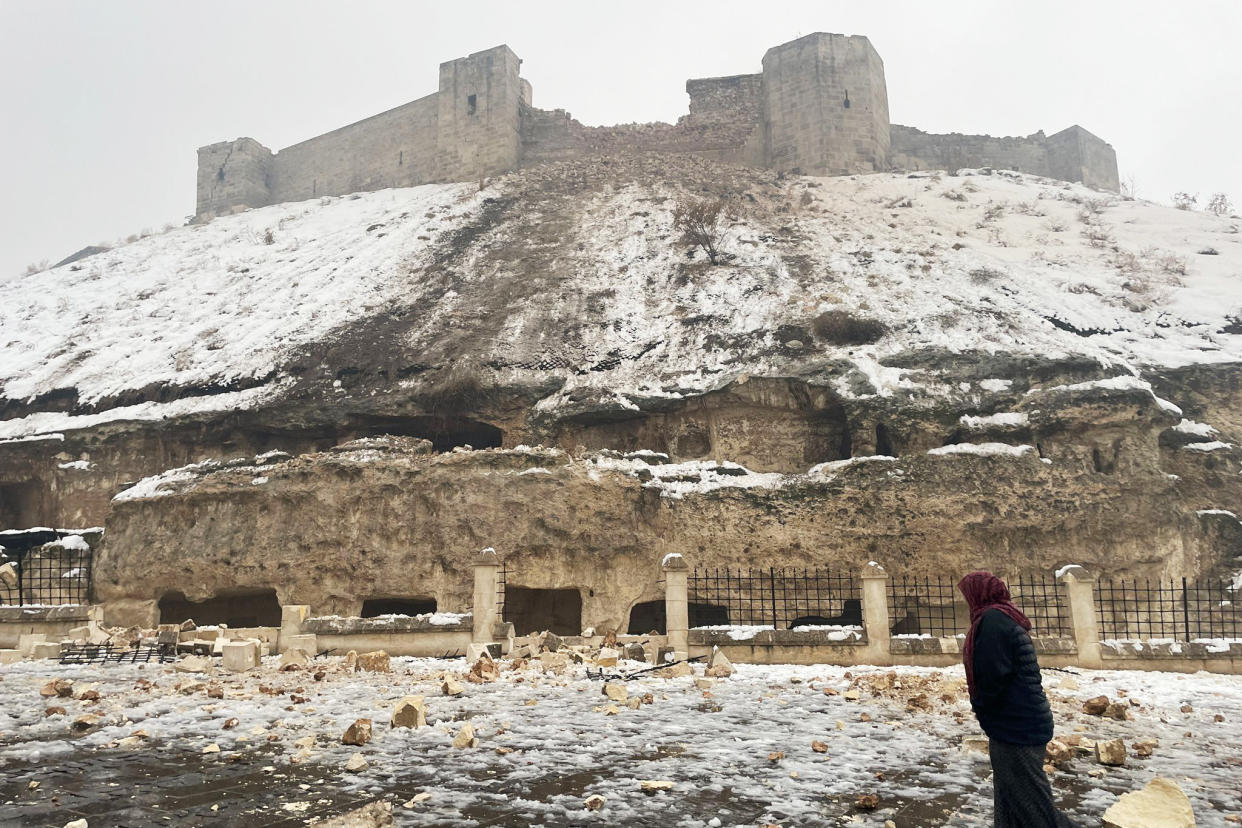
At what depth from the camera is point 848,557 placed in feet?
63.3

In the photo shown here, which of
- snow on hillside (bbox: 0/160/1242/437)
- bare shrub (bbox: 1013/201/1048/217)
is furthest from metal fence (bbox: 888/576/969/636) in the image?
bare shrub (bbox: 1013/201/1048/217)

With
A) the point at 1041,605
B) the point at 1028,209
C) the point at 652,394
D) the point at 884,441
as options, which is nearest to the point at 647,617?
Result: the point at 652,394

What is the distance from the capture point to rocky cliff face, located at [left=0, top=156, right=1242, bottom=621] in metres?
19.5

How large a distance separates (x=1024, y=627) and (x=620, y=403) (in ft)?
59.0

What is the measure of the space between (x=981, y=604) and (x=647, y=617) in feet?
54.3

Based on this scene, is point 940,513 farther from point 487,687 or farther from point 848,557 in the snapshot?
point 487,687

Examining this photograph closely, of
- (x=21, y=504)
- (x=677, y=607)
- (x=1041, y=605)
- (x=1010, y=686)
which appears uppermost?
(x=21, y=504)

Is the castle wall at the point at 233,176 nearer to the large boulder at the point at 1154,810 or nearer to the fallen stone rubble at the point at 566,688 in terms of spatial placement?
the fallen stone rubble at the point at 566,688

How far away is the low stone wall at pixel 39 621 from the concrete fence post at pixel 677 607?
1237 cm

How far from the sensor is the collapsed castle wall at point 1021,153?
140ft

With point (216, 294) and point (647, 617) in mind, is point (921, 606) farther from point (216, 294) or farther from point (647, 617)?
point (216, 294)

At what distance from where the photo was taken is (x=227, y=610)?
71.6 feet

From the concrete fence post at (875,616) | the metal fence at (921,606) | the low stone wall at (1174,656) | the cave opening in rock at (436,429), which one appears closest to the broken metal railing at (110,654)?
the cave opening in rock at (436,429)

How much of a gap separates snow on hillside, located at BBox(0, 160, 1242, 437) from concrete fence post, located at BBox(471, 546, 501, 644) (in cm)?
790
